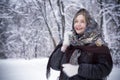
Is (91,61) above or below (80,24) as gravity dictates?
below

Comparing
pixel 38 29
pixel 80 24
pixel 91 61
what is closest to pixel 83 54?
pixel 91 61

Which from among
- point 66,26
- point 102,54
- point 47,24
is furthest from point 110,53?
point 47,24

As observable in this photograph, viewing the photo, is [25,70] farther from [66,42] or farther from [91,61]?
[91,61]

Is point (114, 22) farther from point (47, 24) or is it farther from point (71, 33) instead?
point (47, 24)

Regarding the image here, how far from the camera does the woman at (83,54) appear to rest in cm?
161

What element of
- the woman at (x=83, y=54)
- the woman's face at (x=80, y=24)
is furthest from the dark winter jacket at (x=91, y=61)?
the woman's face at (x=80, y=24)

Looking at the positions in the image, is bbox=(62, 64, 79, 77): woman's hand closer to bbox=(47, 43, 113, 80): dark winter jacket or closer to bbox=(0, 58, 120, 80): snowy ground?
bbox=(47, 43, 113, 80): dark winter jacket

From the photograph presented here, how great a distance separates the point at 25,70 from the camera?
1810 mm

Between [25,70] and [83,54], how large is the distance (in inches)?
17.4

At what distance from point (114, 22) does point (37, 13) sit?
0.54 meters

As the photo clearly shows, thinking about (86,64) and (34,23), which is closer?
(86,64)

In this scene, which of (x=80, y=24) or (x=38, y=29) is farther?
(x=38, y=29)

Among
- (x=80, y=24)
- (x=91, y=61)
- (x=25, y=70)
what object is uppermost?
(x=80, y=24)

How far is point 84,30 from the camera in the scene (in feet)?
5.47
